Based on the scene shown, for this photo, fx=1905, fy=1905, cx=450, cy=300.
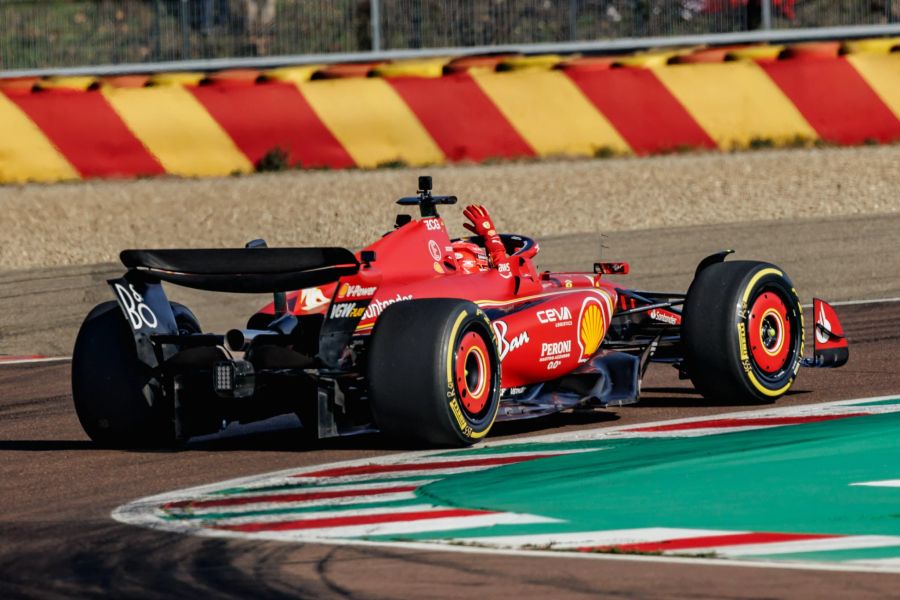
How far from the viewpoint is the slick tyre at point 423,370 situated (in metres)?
8.91

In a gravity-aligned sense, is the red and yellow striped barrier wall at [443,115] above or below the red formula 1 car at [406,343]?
above

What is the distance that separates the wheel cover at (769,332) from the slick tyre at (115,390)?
3253 mm

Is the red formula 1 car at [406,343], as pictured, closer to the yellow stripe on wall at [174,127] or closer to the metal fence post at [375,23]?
the yellow stripe on wall at [174,127]

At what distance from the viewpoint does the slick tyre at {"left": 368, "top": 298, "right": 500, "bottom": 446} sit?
8906mm

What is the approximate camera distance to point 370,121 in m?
18.4

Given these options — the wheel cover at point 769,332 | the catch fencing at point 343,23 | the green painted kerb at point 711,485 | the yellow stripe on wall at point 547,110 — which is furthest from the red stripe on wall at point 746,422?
the catch fencing at point 343,23

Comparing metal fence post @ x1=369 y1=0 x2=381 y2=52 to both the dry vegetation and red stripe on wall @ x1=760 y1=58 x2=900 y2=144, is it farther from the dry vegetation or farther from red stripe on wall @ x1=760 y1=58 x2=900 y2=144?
red stripe on wall @ x1=760 y1=58 x2=900 y2=144

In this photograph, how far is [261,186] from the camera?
18.1 meters

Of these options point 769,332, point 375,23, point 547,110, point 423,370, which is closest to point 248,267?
point 423,370

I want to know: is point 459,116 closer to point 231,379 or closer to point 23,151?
point 23,151

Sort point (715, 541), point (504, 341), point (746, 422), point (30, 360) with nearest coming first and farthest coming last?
1. point (715, 541)
2. point (504, 341)
3. point (746, 422)
4. point (30, 360)

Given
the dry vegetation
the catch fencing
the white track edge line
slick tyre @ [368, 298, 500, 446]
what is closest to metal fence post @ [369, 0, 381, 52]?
the catch fencing

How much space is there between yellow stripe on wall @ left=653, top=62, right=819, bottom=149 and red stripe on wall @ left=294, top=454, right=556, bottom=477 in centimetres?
1021

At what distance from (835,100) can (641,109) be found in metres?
1.95
